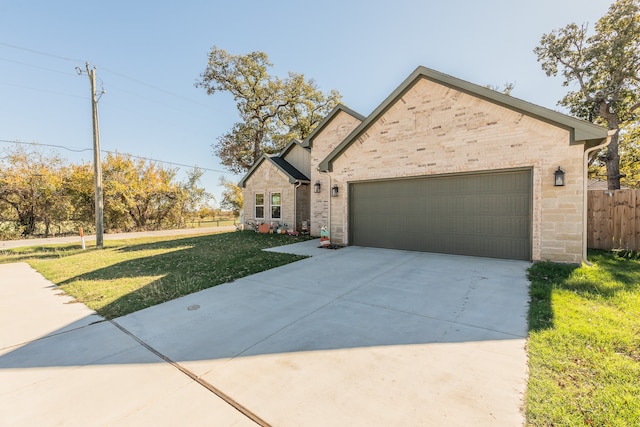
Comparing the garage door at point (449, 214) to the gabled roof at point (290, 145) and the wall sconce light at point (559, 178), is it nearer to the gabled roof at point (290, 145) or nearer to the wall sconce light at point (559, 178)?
the wall sconce light at point (559, 178)

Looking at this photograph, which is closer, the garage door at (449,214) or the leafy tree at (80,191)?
the garage door at (449,214)

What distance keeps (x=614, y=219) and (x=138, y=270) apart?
44.9 feet

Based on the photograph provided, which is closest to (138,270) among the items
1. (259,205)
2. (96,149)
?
(96,149)

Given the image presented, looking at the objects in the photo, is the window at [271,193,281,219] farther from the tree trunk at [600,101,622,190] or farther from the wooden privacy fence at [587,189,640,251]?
the tree trunk at [600,101,622,190]

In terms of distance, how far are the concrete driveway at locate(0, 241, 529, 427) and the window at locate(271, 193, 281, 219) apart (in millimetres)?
10505

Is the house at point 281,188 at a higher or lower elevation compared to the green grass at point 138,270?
higher

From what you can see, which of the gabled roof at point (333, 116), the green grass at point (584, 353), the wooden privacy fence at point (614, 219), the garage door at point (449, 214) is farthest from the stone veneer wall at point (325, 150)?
the green grass at point (584, 353)

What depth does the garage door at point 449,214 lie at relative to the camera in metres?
7.38

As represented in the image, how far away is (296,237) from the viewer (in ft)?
44.3

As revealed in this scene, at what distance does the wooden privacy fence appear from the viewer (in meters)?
7.93

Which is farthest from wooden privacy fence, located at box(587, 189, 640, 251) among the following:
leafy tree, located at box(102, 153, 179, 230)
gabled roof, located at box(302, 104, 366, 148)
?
leafy tree, located at box(102, 153, 179, 230)

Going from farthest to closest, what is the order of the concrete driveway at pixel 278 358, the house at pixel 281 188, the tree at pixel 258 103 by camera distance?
the tree at pixel 258 103 → the house at pixel 281 188 → the concrete driveway at pixel 278 358

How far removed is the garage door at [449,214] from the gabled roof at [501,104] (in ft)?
4.44

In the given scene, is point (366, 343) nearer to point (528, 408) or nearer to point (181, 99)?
point (528, 408)
